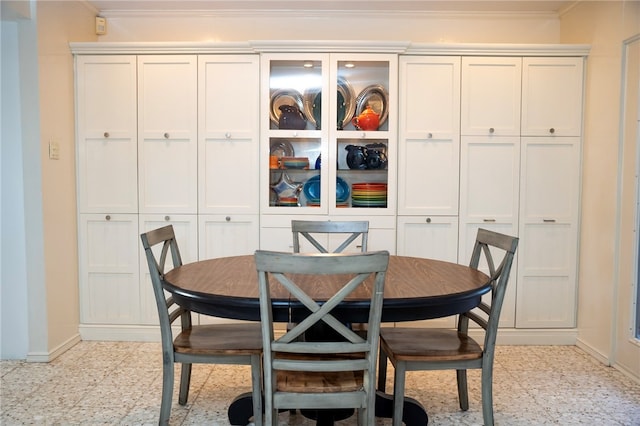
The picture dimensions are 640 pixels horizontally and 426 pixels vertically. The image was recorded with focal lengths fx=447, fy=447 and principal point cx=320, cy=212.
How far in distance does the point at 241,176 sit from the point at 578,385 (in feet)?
8.22

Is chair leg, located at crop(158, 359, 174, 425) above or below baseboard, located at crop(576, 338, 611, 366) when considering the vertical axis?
above

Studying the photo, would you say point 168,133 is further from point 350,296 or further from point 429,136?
point 350,296

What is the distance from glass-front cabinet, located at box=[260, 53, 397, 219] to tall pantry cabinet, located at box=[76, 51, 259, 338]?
5.9 inches

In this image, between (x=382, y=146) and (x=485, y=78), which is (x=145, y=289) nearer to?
(x=382, y=146)

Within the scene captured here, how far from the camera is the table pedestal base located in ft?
6.73

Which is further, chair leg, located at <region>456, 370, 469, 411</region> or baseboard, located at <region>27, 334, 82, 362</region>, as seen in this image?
baseboard, located at <region>27, 334, 82, 362</region>

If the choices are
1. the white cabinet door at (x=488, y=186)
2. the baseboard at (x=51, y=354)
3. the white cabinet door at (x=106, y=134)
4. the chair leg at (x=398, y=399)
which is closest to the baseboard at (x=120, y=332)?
the baseboard at (x=51, y=354)

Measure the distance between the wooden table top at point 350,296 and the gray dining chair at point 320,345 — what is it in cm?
8

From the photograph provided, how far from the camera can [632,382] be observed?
8.63 ft

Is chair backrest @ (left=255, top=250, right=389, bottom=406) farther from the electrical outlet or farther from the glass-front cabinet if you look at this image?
the electrical outlet

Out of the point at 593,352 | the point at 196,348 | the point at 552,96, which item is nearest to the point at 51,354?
the point at 196,348

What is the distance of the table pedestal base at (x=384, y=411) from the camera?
2051mm

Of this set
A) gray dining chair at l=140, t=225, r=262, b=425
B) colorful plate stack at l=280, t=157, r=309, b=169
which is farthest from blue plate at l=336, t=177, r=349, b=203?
gray dining chair at l=140, t=225, r=262, b=425

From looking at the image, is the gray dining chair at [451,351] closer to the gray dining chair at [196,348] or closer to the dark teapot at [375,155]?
the gray dining chair at [196,348]
